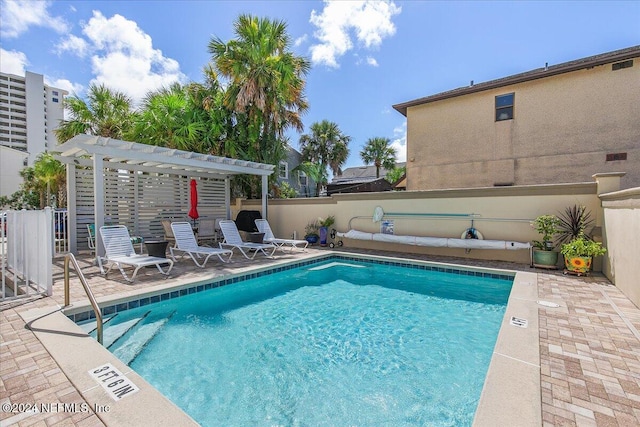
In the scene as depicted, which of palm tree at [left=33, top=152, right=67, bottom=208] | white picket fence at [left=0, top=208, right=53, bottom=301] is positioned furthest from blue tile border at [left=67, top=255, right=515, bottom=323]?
palm tree at [left=33, top=152, right=67, bottom=208]

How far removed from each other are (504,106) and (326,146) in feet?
46.9

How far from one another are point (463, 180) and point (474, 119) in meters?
2.67

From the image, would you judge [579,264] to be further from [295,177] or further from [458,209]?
[295,177]

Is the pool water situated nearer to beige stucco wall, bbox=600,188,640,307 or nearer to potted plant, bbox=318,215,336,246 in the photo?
beige stucco wall, bbox=600,188,640,307

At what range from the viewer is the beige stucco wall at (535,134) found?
1014cm

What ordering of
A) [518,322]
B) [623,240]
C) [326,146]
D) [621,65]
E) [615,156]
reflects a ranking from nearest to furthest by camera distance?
[518,322], [623,240], [621,65], [615,156], [326,146]

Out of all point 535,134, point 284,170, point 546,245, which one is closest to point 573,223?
point 546,245

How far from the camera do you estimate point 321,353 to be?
3934 mm

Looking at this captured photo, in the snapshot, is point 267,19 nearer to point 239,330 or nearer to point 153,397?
point 239,330

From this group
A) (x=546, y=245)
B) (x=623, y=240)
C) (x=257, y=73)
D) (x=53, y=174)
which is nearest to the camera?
(x=623, y=240)

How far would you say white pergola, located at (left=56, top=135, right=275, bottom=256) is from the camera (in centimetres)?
768

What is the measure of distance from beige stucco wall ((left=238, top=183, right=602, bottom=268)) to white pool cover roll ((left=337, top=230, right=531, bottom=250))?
20.4 inches

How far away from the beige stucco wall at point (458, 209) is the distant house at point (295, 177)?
403 inches

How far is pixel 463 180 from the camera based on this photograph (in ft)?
42.5
